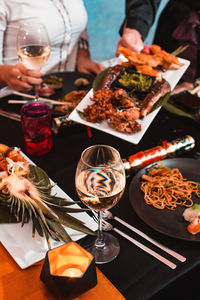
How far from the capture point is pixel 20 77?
1.75 meters

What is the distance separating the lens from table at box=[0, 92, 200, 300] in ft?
3.02

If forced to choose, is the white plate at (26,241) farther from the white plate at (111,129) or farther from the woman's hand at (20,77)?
the woman's hand at (20,77)

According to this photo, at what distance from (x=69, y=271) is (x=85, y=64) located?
211 centimetres

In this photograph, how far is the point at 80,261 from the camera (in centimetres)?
84

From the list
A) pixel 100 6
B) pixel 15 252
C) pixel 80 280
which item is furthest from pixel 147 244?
pixel 100 6

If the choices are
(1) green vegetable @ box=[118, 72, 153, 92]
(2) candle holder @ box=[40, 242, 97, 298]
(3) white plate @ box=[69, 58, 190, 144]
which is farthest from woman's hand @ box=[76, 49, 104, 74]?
(2) candle holder @ box=[40, 242, 97, 298]

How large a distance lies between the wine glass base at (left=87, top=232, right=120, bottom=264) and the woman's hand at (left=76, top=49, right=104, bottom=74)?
168 centimetres

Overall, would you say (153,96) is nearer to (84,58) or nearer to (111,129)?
(111,129)

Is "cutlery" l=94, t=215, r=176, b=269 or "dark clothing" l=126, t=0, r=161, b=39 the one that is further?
"dark clothing" l=126, t=0, r=161, b=39

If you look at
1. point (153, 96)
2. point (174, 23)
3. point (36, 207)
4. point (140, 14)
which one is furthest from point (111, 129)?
point (174, 23)

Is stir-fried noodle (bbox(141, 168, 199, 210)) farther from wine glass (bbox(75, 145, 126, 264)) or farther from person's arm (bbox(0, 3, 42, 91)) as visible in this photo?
person's arm (bbox(0, 3, 42, 91))

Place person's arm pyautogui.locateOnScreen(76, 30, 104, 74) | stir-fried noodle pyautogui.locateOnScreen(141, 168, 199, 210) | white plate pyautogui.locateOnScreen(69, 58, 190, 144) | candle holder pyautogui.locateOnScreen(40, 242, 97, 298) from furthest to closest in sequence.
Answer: person's arm pyautogui.locateOnScreen(76, 30, 104, 74) → white plate pyautogui.locateOnScreen(69, 58, 190, 144) → stir-fried noodle pyautogui.locateOnScreen(141, 168, 199, 210) → candle holder pyautogui.locateOnScreen(40, 242, 97, 298)

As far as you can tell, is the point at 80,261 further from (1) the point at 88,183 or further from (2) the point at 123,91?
(2) the point at 123,91

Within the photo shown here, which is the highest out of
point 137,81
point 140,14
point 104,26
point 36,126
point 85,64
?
point 140,14
